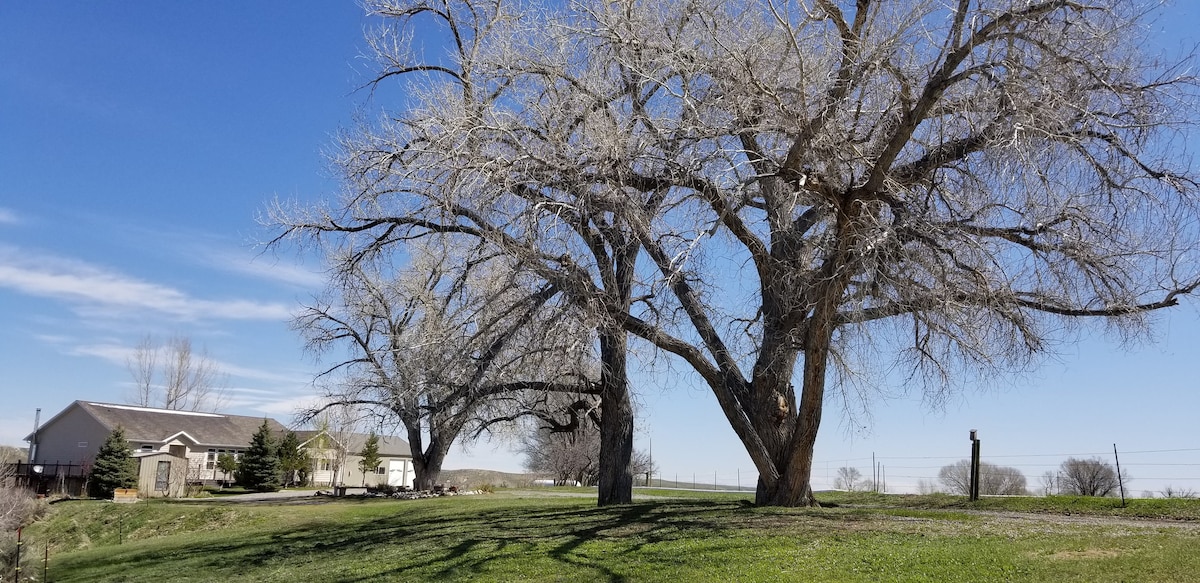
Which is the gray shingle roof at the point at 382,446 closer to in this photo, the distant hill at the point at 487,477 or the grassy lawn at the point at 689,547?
the distant hill at the point at 487,477

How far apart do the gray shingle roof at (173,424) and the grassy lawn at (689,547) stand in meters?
28.3

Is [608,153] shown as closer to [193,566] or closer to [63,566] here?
[193,566]

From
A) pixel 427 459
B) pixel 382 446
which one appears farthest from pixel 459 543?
pixel 382 446

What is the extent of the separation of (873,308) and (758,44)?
4224 mm

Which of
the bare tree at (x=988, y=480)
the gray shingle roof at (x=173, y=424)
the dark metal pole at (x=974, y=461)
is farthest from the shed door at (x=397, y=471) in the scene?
the dark metal pole at (x=974, y=461)

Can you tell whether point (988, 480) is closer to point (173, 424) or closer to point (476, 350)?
point (476, 350)

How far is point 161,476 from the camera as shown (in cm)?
3609

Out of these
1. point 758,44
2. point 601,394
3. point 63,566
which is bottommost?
point 63,566

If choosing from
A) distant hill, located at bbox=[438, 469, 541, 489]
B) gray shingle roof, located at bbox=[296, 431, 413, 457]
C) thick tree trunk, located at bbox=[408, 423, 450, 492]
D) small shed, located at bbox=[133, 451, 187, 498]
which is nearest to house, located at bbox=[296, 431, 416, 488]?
gray shingle roof, located at bbox=[296, 431, 413, 457]

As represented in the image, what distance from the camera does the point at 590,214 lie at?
1356 centimetres

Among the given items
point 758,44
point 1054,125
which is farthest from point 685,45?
point 1054,125

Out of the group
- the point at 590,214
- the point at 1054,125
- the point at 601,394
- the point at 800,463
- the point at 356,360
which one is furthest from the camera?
the point at 356,360

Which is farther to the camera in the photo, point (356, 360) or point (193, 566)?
point (356, 360)

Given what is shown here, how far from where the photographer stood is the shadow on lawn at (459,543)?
11.5 metres
